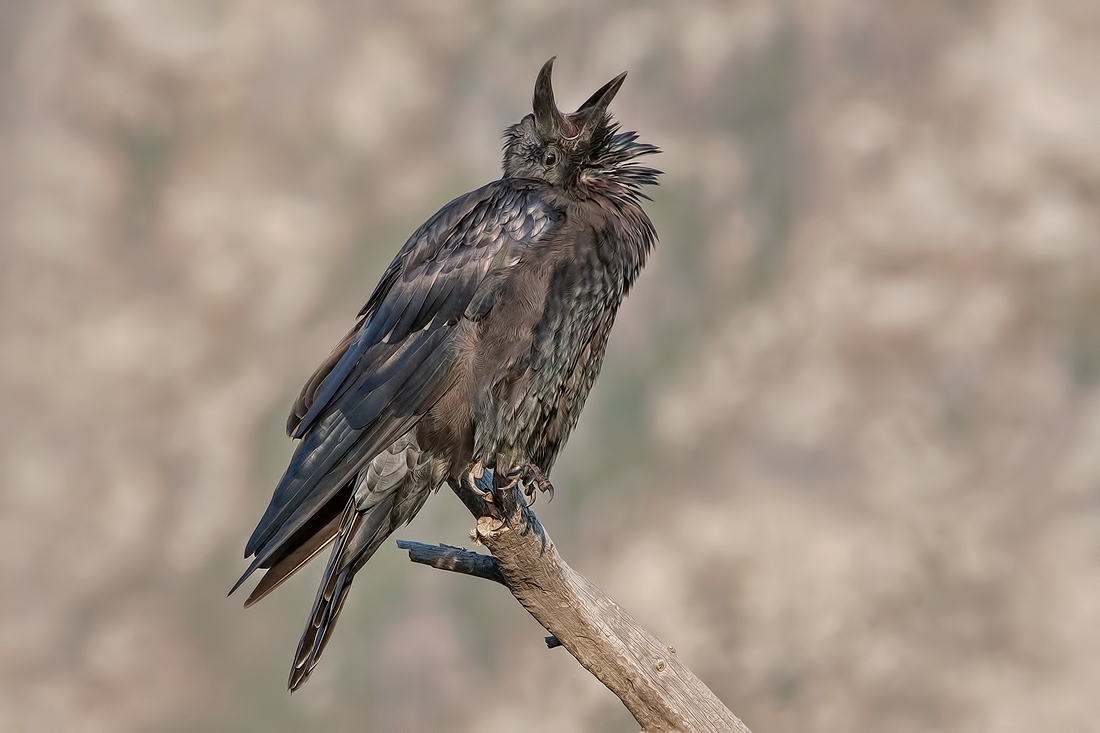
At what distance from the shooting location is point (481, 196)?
315 cm

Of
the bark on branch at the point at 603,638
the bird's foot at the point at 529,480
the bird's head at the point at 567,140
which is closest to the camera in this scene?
the bark on branch at the point at 603,638

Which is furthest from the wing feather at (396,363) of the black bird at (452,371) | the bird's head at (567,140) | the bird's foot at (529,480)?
the bird's foot at (529,480)

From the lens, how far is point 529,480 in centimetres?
310

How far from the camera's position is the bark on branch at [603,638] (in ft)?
8.57

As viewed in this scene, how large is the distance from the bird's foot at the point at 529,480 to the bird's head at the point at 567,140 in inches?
33.8

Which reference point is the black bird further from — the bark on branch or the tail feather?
the bark on branch

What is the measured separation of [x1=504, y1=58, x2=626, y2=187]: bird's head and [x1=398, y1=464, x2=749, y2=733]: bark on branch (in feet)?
3.46

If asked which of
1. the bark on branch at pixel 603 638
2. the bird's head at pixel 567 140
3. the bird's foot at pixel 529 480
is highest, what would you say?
the bird's head at pixel 567 140

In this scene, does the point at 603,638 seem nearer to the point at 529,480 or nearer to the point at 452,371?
the point at 529,480

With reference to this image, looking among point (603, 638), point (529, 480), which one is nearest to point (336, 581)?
point (529, 480)

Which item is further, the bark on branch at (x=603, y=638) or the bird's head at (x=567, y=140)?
the bird's head at (x=567, y=140)

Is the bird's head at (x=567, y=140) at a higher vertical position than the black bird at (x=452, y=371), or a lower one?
higher

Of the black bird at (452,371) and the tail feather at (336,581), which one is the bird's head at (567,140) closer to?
the black bird at (452,371)

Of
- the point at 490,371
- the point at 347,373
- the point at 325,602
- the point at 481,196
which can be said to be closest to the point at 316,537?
the point at 325,602
